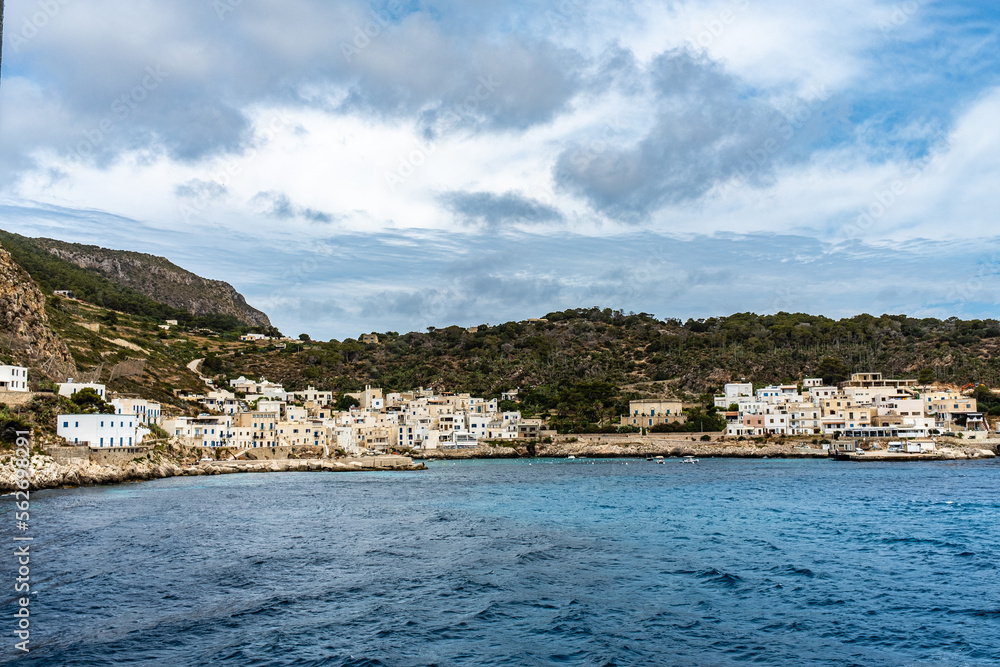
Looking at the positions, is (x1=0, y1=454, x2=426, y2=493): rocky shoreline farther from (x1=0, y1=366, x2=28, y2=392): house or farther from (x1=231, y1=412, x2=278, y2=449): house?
(x1=0, y1=366, x2=28, y2=392): house

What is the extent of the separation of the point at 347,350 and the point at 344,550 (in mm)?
99727

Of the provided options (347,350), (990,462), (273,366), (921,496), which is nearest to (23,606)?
(921,496)

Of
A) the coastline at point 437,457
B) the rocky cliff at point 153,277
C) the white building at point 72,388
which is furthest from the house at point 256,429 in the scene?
the rocky cliff at point 153,277

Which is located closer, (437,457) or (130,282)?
(437,457)

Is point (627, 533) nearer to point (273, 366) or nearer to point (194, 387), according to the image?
point (194, 387)

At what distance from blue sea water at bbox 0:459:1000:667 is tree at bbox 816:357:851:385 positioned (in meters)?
62.5

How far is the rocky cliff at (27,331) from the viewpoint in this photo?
187 feet

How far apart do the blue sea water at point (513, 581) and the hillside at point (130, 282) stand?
284 feet

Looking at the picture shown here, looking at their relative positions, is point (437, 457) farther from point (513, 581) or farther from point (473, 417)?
point (513, 581)

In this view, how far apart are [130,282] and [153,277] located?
643cm

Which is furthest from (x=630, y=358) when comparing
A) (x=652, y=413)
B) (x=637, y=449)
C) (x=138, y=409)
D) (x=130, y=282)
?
(x=130, y=282)

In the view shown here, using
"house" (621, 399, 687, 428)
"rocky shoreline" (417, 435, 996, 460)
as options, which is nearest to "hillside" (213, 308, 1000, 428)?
"house" (621, 399, 687, 428)

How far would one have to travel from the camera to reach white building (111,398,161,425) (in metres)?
51.2

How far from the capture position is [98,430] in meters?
43.8
